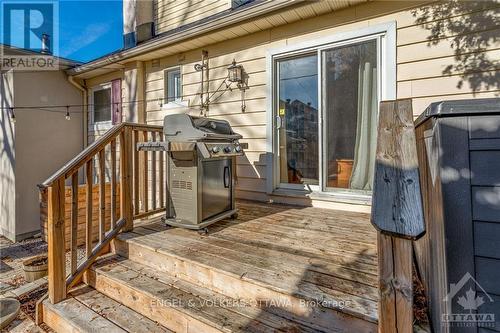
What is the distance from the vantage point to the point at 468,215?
1169 mm

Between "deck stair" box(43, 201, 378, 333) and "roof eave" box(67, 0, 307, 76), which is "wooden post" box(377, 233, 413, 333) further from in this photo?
"roof eave" box(67, 0, 307, 76)

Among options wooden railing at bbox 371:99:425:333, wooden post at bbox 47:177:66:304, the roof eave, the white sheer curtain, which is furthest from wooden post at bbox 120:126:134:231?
the white sheer curtain

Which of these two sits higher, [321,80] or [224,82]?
[224,82]

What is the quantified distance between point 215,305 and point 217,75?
→ 11.5ft

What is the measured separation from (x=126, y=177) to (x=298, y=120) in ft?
7.42

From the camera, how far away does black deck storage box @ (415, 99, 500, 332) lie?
3.75ft

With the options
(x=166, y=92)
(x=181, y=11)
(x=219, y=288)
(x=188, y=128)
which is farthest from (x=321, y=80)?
(x=181, y=11)

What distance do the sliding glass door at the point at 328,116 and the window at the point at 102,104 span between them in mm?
4498

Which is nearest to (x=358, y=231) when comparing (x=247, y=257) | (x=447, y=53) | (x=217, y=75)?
(x=247, y=257)

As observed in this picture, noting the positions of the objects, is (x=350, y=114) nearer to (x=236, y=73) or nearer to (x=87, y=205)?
(x=236, y=73)

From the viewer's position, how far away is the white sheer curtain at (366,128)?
3.12 metres

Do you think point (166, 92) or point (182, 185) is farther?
point (166, 92)

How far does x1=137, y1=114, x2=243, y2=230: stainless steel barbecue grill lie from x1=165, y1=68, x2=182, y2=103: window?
93.3 inches

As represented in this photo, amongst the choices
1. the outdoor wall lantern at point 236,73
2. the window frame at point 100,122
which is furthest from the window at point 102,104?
the outdoor wall lantern at point 236,73
